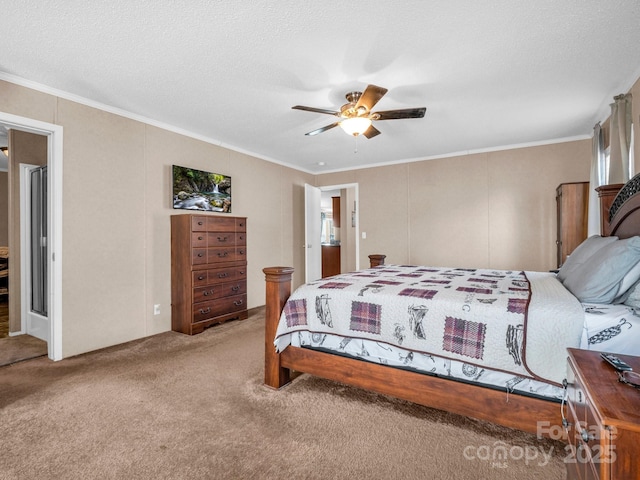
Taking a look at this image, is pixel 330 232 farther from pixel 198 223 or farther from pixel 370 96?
pixel 370 96

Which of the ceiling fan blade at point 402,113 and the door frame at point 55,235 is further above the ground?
the ceiling fan blade at point 402,113

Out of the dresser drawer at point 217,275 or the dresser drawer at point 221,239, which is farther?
the dresser drawer at point 221,239

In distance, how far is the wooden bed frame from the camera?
162cm

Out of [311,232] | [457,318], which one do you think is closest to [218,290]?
[311,232]

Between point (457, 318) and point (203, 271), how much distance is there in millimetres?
2919

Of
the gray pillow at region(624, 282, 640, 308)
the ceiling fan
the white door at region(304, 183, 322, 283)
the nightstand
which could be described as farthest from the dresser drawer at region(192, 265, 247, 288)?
the gray pillow at region(624, 282, 640, 308)

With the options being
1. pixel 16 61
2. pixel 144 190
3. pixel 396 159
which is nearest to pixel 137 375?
pixel 144 190

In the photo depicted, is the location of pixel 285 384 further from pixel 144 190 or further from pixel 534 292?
pixel 144 190

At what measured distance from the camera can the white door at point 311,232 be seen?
19.0 feet

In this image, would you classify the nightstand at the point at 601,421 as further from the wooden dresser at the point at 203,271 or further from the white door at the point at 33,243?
the white door at the point at 33,243

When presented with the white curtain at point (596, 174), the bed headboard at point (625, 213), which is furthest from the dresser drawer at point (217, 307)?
the white curtain at point (596, 174)

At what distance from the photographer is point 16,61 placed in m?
2.39

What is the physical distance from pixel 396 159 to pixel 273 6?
392 centimetres

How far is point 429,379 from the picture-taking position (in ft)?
6.08
